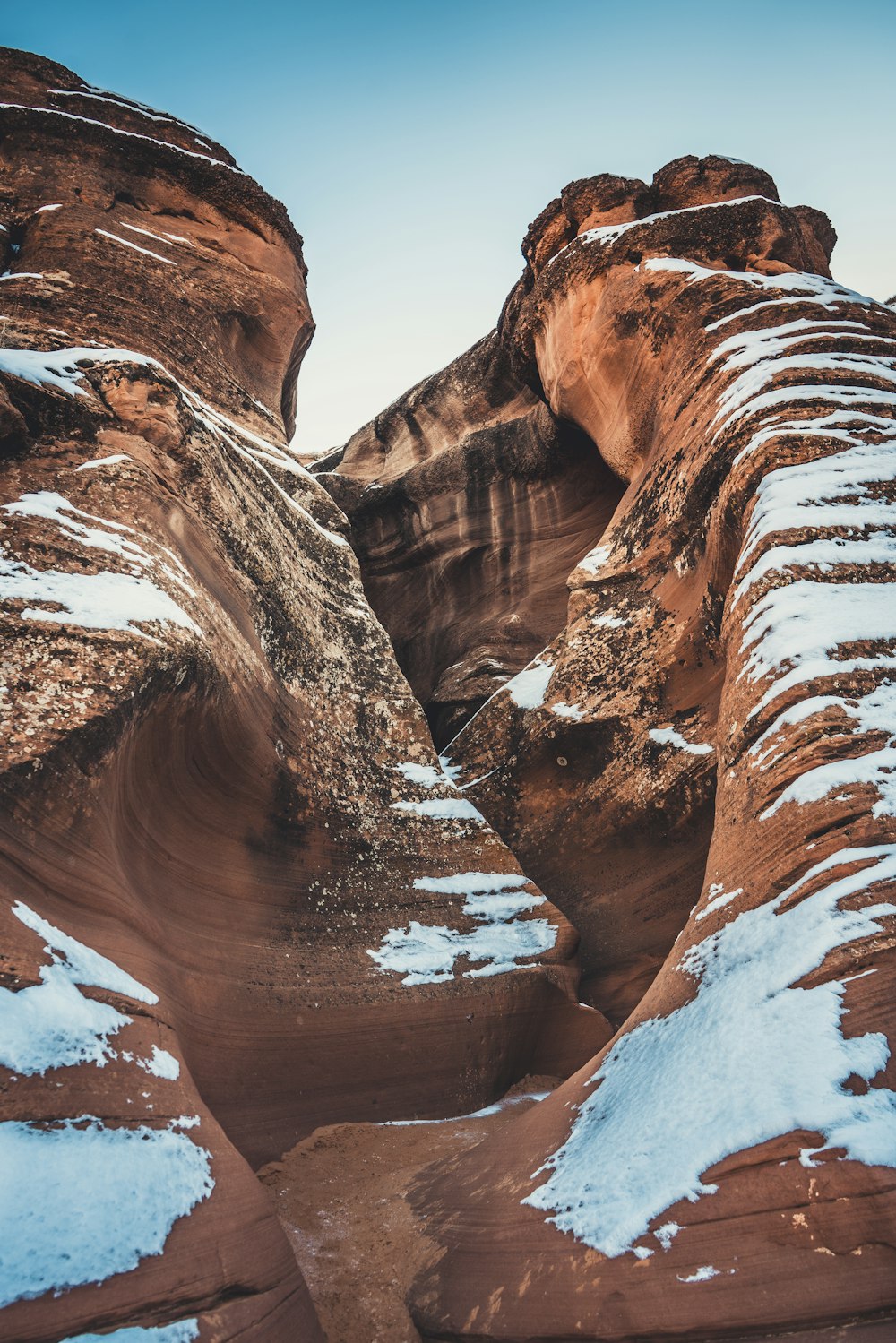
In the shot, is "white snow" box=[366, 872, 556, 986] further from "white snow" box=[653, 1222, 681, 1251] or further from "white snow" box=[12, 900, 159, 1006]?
"white snow" box=[653, 1222, 681, 1251]

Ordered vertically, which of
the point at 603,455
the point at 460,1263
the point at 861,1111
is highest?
the point at 603,455

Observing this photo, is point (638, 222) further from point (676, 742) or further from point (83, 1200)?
point (83, 1200)

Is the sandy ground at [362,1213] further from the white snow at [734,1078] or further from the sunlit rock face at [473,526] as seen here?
the sunlit rock face at [473,526]

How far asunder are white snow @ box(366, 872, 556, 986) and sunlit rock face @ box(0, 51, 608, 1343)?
0.02 m

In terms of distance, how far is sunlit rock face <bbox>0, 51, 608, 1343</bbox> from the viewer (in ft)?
8.01

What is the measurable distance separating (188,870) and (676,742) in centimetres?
355

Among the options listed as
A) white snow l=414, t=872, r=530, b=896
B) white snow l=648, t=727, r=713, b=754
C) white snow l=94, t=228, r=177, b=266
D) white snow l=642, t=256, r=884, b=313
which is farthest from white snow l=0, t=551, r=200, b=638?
white snow l=94, t=228, r=177, b=266

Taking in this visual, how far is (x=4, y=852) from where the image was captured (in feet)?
9.89

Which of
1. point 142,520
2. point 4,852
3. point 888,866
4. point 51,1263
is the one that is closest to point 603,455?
point 142,520

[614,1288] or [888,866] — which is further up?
[888,866]

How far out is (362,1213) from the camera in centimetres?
361

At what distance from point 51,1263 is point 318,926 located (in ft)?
9.44

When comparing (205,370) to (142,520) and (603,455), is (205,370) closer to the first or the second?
(603,455)

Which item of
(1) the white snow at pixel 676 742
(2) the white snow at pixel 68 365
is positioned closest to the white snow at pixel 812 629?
(1) the white snow at pixel 676 742
